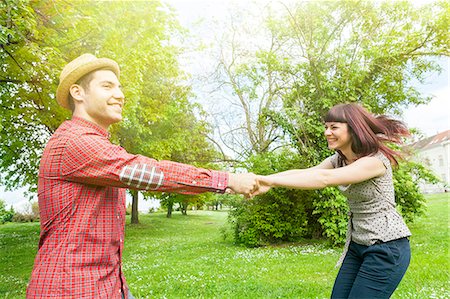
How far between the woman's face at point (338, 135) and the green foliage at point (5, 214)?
2760 cm

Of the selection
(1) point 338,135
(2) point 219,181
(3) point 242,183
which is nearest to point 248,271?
(1) point 338,135

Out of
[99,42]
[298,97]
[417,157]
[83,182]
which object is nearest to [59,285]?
[83,182]

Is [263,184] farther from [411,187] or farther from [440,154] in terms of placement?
[440,154]

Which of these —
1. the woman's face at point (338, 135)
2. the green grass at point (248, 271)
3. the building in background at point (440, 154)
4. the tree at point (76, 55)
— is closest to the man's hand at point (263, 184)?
the woman's face at point (338, 135)

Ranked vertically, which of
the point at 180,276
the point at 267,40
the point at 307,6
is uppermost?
the point at 267,40

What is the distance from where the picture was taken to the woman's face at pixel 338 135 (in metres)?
2.95

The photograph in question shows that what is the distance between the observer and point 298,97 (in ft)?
39.2

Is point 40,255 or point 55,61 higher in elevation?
point 55,61

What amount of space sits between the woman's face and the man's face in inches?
67.1

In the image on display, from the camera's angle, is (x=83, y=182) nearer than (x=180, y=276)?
Yes

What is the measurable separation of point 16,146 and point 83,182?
42.9 feet

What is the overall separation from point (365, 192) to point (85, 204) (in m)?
2.07

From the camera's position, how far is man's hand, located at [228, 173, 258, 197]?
206 centimetres

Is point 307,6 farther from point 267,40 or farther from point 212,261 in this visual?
point 212,261
